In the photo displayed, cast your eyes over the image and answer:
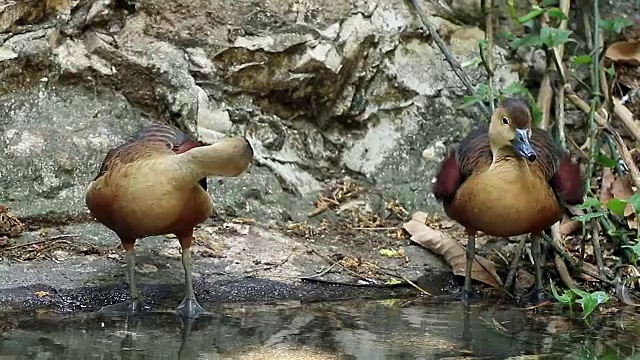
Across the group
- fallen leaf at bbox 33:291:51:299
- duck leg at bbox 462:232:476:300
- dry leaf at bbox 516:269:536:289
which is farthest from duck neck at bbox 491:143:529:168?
fallen leaf at bbox 33:291:51:299

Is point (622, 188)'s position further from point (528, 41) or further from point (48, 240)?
point (48, 240)

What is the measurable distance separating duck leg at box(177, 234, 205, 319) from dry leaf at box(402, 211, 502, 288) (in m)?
1.57

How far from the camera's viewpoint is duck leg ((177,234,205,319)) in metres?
4.43

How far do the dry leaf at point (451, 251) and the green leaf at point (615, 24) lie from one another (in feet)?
6.24

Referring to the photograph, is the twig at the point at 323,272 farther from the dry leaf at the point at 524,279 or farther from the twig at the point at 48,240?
the twig at the point at 48,240

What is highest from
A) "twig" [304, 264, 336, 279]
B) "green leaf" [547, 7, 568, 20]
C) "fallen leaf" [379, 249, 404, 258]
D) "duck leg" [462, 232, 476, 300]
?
"green leaf" [547, 7, 568, 20]

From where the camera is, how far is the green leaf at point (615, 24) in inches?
253

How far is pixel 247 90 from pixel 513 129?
2.02 m

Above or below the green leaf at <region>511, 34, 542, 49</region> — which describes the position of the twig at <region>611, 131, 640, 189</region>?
below

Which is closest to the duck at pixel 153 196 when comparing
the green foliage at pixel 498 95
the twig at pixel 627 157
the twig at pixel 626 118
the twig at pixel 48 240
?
the twig at pixel 48 240

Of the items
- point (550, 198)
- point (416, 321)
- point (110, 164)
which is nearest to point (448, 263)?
point (550, 198)

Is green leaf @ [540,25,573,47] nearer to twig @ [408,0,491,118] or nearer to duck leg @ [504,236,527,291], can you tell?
twig @ [408,0,491,118]

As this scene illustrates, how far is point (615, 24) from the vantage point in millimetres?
6441

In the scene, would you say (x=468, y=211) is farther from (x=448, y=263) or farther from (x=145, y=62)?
(x=145, y=62)
